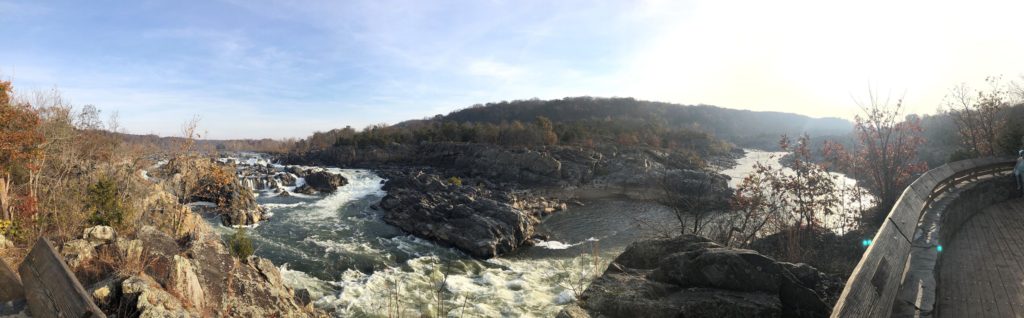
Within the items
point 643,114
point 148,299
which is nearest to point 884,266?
point 148,299

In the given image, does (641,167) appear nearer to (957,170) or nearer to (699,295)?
(957,170)

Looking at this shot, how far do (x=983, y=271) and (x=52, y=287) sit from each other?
28.6 feet

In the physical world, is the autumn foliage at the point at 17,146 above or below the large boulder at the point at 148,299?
above

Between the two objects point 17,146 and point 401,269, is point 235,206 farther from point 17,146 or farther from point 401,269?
point 401,269

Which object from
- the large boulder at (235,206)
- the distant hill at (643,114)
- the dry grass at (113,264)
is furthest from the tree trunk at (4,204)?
the distant hill at (643,114)

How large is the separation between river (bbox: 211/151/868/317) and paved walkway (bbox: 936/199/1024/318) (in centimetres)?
437

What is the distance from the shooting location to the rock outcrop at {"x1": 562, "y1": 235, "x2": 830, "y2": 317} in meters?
5.19

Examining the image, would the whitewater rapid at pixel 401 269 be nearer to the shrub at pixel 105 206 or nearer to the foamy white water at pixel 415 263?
the foamy white water at pixel 415 263

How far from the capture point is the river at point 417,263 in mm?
11391

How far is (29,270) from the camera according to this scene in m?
2.93

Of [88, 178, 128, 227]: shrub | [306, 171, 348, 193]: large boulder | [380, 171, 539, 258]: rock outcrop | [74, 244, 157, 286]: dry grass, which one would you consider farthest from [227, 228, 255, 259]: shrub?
[306, 171, 348, 193]: large boulder

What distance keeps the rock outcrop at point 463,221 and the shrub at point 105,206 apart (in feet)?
34.3

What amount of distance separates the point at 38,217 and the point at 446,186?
66.5 ft

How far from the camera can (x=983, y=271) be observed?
4.88 m
